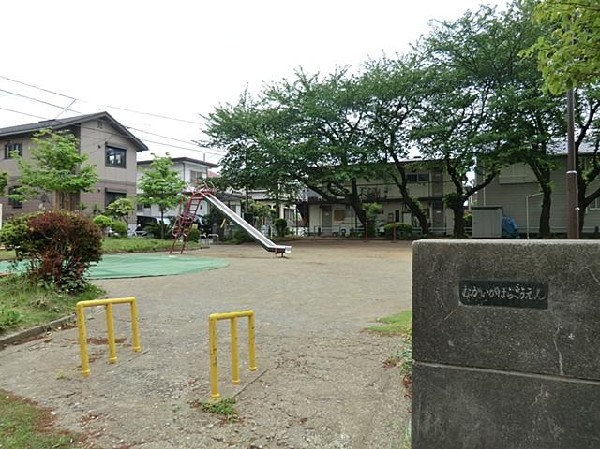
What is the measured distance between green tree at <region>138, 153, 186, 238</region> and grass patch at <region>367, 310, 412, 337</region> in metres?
19.5

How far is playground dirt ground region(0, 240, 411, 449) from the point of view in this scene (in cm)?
301

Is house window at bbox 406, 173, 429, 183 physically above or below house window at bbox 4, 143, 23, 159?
below

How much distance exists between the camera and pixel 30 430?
3.07 meters

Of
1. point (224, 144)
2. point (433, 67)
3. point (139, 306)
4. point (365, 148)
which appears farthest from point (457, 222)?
point (139, 306)

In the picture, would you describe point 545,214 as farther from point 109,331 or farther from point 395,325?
point 109,331

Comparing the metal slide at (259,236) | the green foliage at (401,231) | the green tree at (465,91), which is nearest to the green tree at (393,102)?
the green tree at (465,91)

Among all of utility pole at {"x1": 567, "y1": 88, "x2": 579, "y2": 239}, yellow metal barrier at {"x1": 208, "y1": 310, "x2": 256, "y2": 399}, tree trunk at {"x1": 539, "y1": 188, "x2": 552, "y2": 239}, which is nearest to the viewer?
yellow metal barrier at {"x1": 208, "y1": 310, "x2": 256, "y2": 399}

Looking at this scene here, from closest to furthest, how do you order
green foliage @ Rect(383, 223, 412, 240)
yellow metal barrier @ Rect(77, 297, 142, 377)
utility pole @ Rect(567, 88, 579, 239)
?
yellow metal barrier @ Rect(77, 297, 142, 377)
utility pole @ Rect(567, 88, 579, 239)
green foliage @ Rect(383, 223, 412, 240)

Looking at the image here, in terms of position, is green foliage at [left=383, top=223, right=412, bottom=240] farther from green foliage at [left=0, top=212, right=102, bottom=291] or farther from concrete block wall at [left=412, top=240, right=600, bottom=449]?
concrete block wall at [left=412, top=240, right=600, bottom=449]

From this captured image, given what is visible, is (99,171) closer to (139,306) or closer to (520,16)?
(139,306)

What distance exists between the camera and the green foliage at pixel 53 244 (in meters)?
7.09

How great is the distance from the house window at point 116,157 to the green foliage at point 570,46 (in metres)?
28.7

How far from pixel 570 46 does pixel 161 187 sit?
22440mm

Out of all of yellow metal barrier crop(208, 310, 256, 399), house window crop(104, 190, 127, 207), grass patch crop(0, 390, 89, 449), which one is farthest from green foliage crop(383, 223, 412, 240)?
grass patch crop(0, 390, 89, 449)
